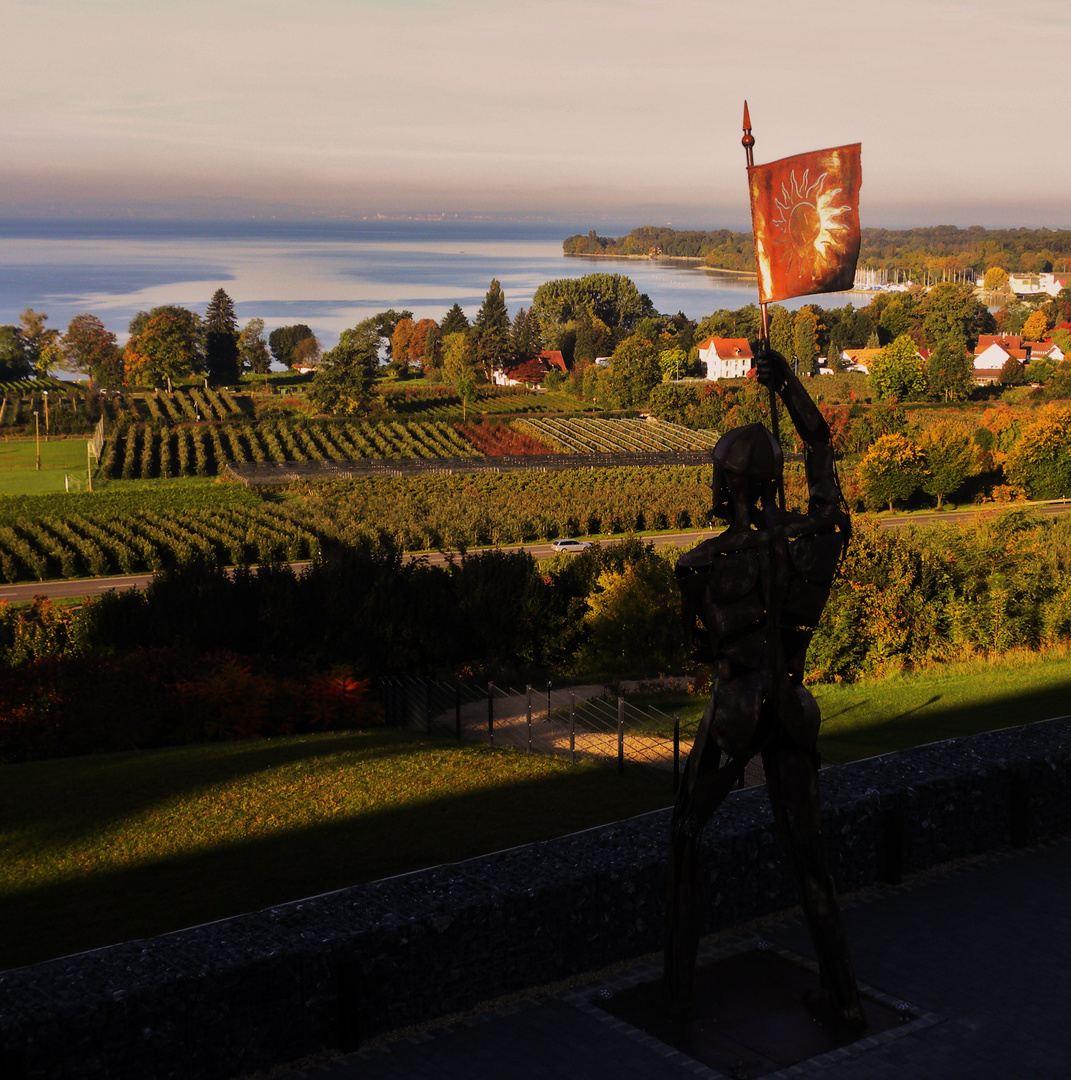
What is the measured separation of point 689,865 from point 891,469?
218ft

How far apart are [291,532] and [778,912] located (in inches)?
2023

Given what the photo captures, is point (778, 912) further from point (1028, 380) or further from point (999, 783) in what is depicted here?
point (1028, 380)

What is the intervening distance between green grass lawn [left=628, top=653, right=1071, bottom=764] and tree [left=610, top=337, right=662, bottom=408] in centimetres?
8840

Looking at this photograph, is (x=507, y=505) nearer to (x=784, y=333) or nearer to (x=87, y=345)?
(x=784, y=333)

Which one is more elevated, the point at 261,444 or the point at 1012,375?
the point at 1012,375

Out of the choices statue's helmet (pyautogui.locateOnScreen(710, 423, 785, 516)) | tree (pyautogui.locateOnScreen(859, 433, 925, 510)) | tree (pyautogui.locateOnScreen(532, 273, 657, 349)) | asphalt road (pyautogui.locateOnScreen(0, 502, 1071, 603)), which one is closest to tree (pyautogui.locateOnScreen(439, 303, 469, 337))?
tree (pyautogui.locateOnScreen(532, 273, 657, 349))

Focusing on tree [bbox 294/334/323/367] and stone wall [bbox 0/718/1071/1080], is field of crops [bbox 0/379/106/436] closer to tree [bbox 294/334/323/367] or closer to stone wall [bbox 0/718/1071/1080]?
tree [bbox 294/334/323/367]

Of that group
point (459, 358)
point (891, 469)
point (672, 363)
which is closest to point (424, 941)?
point (891, 469)

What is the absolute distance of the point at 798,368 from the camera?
5404 inches

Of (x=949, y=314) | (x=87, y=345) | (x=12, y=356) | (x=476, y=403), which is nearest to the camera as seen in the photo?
(x=476, y=403)

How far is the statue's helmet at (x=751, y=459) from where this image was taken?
8617 mm

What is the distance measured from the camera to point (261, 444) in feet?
296

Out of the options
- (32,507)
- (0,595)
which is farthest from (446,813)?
(32,507)

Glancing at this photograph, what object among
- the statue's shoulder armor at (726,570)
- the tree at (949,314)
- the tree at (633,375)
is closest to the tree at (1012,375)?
the tree at (949,314)
